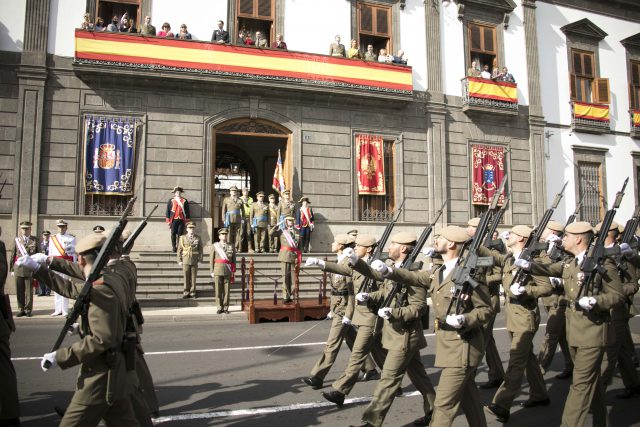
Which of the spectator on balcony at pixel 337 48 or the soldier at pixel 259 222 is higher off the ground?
the spectator on balcony at pixel 337 48

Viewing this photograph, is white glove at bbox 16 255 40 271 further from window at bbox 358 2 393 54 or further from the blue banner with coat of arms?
window at bbox 358 2 393 54

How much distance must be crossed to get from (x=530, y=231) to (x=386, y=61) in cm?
1255

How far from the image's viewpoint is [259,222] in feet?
49.6

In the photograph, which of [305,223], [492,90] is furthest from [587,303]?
[492,90]

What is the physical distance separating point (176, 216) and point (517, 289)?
11059 millimetres

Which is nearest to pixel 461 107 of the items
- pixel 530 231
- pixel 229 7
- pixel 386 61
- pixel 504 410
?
pixel 386 61

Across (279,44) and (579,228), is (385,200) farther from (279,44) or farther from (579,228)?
(579,228)

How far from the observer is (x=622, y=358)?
5.68 m

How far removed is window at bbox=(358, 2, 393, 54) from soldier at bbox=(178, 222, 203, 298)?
10.00 metres

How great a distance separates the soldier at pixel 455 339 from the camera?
3.89m

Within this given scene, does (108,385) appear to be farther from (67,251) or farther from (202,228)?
(202,228)

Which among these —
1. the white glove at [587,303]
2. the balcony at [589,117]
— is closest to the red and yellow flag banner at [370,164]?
the balcony at [589,117]

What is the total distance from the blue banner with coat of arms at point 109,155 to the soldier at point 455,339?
12.6m

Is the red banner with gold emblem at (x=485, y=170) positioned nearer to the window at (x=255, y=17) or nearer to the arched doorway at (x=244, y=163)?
the arched doorway at (x=244, y=163)
